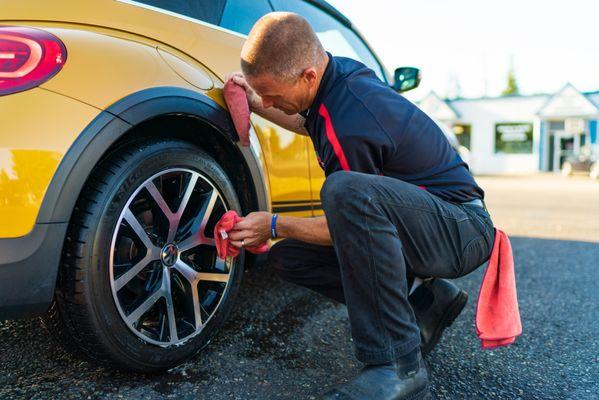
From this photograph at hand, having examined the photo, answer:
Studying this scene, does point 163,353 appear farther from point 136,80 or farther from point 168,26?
point 168,26

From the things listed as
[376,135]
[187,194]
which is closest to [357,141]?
[376,135]

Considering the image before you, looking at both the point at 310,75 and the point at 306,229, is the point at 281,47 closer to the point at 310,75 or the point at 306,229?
the point at 310,75

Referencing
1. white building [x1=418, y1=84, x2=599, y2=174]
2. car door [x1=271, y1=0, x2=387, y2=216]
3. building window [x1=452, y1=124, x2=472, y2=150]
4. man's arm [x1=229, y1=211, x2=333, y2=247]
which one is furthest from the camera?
building window [x1=452, y1=124, x2=472, y2=150]

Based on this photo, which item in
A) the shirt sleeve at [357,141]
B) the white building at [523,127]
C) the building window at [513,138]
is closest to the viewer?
the shirt sleeve at [357,141]

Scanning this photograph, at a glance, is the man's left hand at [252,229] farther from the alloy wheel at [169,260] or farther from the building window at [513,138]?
the building window at [513,138]

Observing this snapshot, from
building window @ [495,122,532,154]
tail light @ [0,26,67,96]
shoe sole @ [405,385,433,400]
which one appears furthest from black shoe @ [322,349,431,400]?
building window @ [495,122,532,154]

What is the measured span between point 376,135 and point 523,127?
30.6m

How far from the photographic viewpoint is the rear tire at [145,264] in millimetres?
1514

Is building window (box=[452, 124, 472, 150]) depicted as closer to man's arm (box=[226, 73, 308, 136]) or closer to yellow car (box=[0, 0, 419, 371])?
man's arm (box=[226, 73, 308, 136])

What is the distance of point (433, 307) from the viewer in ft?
6.59

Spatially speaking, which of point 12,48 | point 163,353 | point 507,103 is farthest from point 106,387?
point 507,103

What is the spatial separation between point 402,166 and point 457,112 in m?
30.9

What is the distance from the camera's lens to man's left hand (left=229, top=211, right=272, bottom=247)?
173 cm

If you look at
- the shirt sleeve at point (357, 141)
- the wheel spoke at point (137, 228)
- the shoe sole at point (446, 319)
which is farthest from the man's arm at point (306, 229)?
the shoe sole at point (446, 319)
